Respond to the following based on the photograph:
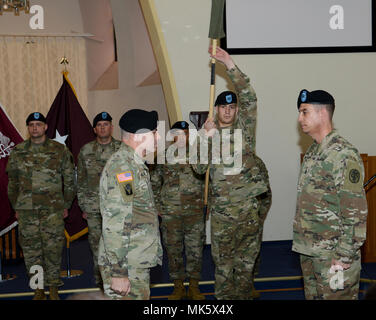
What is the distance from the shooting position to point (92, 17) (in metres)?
9.90

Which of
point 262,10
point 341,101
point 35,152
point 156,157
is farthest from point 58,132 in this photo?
point 341,101

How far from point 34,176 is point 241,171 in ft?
6.54

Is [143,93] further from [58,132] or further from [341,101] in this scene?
[341,101]

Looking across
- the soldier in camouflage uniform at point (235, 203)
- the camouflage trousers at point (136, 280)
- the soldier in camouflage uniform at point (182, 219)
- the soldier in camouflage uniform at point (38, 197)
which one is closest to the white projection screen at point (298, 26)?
the soldier in camouflage uniform at point (182, 219)

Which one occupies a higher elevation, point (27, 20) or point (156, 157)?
point (27, 20)

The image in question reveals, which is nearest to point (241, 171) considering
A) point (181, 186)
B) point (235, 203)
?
point (235, 203)

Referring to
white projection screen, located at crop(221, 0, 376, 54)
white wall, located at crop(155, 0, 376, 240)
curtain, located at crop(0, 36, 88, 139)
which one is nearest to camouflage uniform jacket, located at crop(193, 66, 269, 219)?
white wall, located at crop(155, 0, 376, 240)

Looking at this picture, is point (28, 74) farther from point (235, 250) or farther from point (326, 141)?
point (326, 141)

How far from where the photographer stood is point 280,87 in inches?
230

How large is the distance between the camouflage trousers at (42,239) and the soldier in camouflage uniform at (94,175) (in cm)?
30

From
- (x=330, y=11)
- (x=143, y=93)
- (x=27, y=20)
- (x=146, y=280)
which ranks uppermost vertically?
(x=27, y=20)

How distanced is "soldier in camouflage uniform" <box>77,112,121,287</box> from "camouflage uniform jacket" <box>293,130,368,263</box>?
243 centimetres

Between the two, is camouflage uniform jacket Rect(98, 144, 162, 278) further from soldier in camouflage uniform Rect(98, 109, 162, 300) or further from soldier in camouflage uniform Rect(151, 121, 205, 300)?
soldier in camouflage uniform Rect(151, 121, 205, 300)
